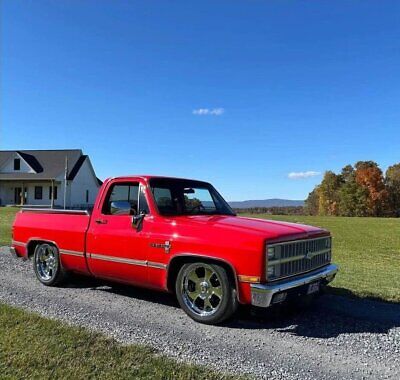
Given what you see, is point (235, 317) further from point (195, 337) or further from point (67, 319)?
point (67, 319)

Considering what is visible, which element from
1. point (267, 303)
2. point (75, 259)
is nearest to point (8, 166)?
point (75, 259)

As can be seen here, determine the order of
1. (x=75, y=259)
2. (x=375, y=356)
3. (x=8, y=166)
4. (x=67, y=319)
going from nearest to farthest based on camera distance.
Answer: (x=375, y=356) < (x=67, y=319) < (x=75, y=259) < (x=8, y=166)

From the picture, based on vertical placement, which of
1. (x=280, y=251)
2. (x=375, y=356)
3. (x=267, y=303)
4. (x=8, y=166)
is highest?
(x=8, y=166)

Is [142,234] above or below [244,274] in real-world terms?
above

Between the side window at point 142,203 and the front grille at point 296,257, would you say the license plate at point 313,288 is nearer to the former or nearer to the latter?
the front grille at point 296,257

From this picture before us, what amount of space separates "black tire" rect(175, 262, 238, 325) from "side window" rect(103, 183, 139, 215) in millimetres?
1376

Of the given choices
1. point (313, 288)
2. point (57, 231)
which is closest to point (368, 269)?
point (313, 288)

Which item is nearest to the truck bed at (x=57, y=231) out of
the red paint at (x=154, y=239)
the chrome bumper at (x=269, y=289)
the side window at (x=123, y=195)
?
the red paint at (x=154, y=239)

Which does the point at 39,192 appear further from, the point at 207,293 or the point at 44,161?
the point at 207,293

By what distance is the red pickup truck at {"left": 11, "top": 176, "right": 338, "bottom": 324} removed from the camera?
5.32 meters

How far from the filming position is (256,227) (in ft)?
18.6

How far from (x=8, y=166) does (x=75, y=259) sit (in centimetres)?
4524

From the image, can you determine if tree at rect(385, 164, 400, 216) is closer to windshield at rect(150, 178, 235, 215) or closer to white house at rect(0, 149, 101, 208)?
white house at rect(0, 149, 101, 208)

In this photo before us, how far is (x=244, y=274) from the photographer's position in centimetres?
525
